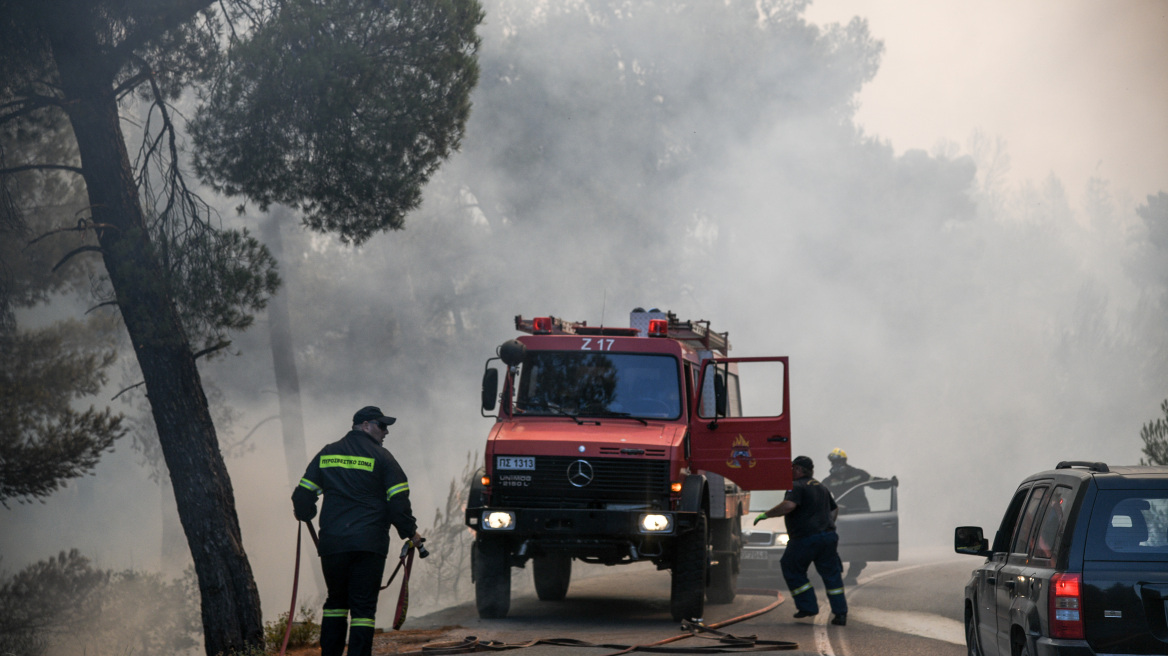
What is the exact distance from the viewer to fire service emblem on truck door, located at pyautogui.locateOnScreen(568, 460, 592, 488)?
990 cm

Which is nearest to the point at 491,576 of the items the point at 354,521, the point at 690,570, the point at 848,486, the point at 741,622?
the point at 690,570

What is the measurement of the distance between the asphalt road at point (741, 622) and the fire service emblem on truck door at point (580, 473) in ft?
4.44

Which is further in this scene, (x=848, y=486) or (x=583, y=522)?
(x=848, y=486)

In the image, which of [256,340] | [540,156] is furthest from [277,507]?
[540,156]

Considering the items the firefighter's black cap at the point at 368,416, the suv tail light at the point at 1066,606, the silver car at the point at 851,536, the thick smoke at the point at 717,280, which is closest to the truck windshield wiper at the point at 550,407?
the firefighter's black cap at the point at 368,416

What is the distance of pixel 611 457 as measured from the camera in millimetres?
9906

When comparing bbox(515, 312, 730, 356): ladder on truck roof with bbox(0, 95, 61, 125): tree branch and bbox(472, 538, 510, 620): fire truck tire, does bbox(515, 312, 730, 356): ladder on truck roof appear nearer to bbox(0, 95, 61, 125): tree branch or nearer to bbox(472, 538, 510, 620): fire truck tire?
bbox(472, 538, 510, 620): fire truck tire

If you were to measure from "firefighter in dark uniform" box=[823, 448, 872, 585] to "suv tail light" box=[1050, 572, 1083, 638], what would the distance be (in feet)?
38.5

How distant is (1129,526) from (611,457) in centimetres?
557

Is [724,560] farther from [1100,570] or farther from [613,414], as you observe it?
[1100,570]

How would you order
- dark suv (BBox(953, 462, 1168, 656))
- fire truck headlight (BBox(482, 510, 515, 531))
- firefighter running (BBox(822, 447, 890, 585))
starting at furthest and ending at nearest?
firefighter running (BBox(822, 447, 890, 585))
fire truck headlight (BBox(482, 510, 515, 531))
dark suv (BBox(953, 462, 1168, 656))

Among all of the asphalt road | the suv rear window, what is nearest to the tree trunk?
the asphalt road

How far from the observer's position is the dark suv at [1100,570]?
15.0ft

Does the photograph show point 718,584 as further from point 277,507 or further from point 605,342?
point 277,507
